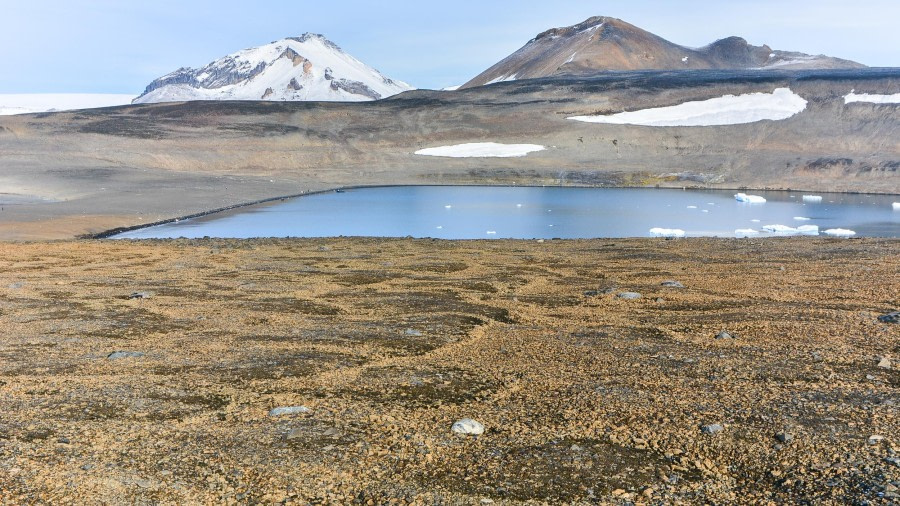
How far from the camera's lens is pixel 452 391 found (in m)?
6.18

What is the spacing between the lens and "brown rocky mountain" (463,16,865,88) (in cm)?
11344

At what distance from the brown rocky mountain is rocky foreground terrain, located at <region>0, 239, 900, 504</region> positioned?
99.6m

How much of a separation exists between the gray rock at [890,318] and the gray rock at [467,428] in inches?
215

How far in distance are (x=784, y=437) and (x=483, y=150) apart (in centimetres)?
6058

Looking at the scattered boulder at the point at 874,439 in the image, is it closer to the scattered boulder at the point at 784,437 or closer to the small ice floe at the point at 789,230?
the scattered boulder at the point at 784,437

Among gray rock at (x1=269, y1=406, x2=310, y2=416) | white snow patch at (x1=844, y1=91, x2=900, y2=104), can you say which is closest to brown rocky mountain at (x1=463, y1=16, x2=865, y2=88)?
white snow patch at (x1=844, y1=91, x2=900, y2=104)

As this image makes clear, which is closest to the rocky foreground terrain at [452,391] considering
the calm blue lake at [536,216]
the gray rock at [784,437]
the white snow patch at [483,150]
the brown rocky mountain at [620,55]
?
the gray rock at [784,437]

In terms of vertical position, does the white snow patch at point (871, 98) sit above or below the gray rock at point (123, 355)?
above

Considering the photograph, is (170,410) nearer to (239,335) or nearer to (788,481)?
(239,335)

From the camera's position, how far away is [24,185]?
133 ft

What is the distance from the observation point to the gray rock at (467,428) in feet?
17.1

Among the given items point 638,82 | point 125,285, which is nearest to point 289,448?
point 125,285

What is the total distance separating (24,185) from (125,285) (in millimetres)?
33266

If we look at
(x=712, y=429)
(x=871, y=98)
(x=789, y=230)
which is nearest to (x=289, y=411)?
(x=712, y=429)
